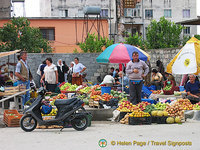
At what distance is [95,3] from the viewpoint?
63.5 meters

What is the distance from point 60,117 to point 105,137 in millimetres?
1702

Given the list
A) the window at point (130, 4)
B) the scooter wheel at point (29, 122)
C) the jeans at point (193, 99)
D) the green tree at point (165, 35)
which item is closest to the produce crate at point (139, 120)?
the scooter wheel at point (29, 122)

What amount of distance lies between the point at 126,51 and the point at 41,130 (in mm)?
6558

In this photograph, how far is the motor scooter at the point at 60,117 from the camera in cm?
Result: 1007

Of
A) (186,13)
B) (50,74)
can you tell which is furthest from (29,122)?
(186,13)

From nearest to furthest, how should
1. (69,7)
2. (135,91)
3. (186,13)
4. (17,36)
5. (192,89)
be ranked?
(135,91), (192,89), (17,36), (69,7), (186,13)

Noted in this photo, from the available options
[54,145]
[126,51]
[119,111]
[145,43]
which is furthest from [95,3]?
[54,145]

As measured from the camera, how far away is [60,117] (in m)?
10.1

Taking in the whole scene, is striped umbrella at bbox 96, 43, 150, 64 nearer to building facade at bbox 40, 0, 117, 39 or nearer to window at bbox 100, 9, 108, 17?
building facade at bbox 40, 0, 117, 39

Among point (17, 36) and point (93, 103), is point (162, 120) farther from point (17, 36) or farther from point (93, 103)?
point (17, 36)

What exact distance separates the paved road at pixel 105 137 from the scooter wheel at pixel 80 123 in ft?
0.57

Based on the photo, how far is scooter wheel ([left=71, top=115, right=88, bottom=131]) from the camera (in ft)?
33.1

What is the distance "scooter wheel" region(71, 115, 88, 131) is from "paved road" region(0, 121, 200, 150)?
0.17 metres

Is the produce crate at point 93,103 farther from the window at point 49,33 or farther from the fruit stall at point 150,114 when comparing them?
the window at point 49,33
